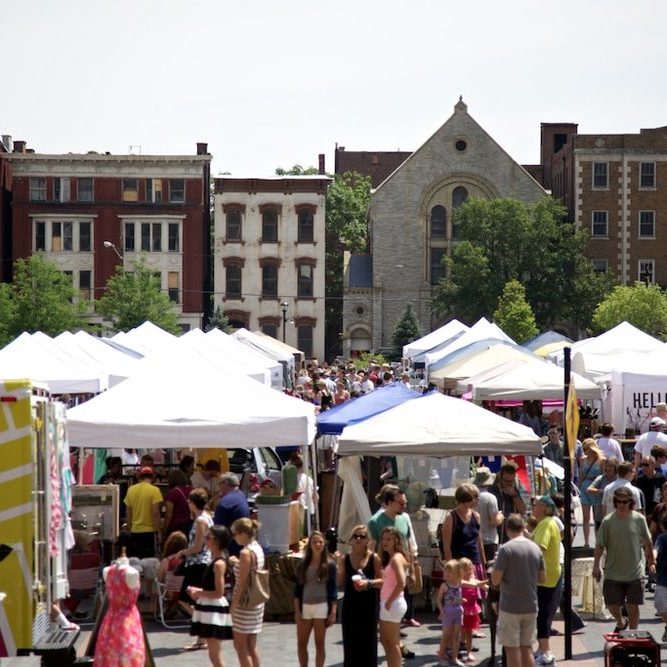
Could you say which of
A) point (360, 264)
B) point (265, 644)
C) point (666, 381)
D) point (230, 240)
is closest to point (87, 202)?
point (230, 240)

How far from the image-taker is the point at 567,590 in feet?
41.5

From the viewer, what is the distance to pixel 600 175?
80.8 m

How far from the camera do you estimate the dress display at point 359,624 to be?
11.7 m

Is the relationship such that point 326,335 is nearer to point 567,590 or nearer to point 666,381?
point 666,381

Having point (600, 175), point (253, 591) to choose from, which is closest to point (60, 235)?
point (600, 175)

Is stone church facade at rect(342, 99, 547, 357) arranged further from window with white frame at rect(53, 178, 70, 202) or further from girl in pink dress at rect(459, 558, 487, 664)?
girl in pink dress at rect(459, 558, 487, 664)

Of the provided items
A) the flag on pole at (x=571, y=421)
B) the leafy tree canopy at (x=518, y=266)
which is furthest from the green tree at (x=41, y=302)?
the flag on pole at (x=571, y=421)

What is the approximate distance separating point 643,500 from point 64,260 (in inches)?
2564

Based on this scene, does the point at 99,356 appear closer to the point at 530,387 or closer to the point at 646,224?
the point at 530,387

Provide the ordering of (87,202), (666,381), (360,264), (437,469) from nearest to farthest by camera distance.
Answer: (437,469)
(666,381)
(87,202)
(360,264)

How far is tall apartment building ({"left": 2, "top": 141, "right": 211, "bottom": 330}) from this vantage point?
78.6 metres

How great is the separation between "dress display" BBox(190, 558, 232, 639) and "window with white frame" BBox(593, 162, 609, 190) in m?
71.2

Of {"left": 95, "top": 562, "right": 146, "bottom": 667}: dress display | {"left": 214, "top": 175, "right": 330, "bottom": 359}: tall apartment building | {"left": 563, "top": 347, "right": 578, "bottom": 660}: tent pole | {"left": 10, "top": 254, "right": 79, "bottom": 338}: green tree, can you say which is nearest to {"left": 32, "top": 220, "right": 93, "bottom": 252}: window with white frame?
{"left": 214, "top": 175, "right": 330, "bottom": 359}: tall apartment building

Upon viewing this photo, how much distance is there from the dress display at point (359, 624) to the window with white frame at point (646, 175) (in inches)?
2829
